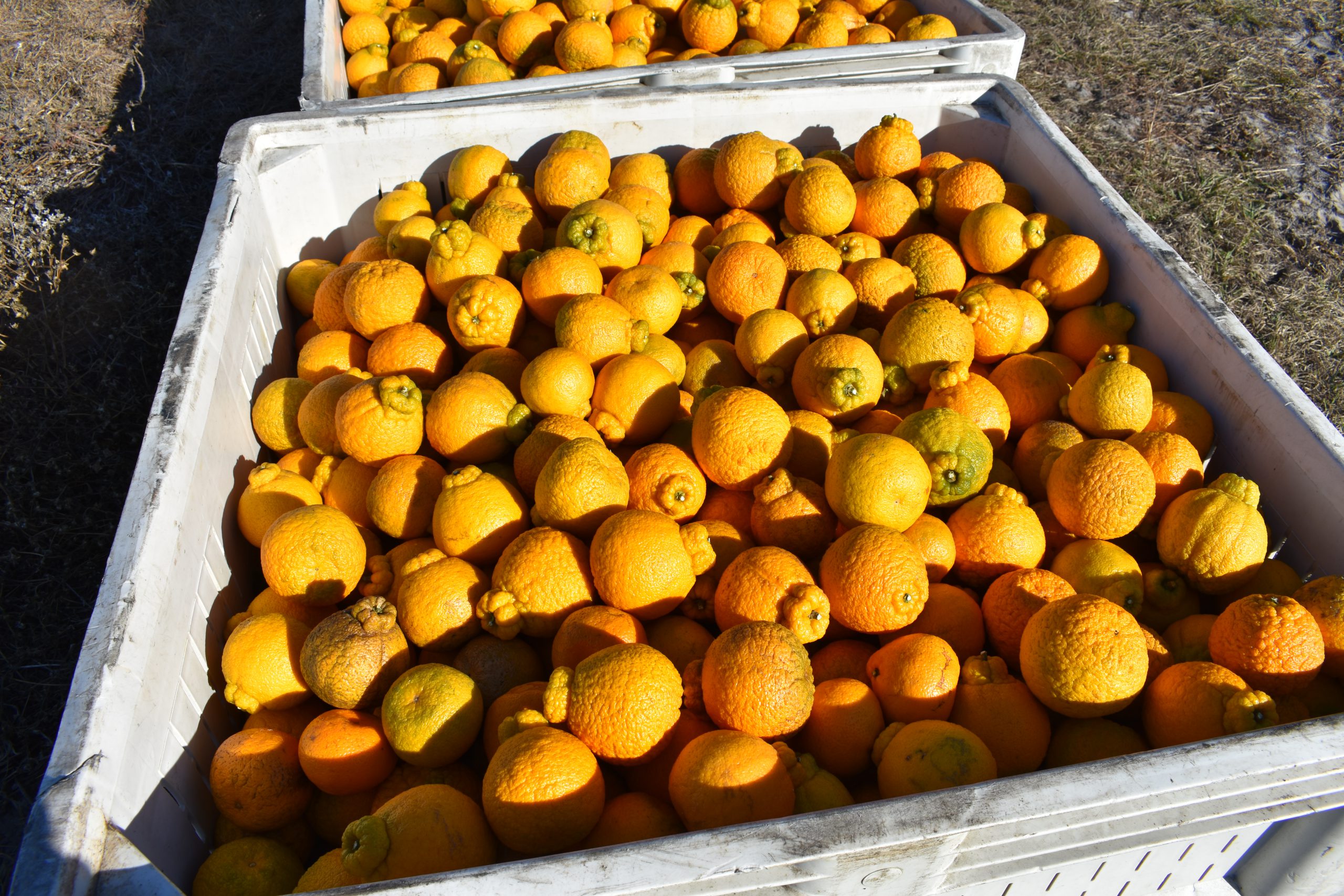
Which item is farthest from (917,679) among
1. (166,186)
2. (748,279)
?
(166,186)

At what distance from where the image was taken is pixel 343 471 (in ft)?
9.16

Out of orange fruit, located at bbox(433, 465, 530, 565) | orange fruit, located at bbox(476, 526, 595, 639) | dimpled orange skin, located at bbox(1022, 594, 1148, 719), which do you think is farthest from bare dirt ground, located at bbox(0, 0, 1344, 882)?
dimpled orange skin, located at bbox(1022, 594, 1148, 719)

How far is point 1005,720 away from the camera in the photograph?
2109 mm

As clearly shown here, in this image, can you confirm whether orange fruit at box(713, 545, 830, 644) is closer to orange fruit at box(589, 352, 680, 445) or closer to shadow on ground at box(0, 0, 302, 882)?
orange fruit at box(589, 352, 680, 445)

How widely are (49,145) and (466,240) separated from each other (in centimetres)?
563

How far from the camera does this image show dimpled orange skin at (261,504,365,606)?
241 centimetres

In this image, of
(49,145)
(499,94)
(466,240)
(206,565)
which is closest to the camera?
(206,565)

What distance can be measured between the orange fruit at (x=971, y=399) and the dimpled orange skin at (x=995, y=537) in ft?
0.92

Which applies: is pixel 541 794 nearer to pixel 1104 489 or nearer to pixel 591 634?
pixel 591 634

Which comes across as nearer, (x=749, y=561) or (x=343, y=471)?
(x=749, y=561)

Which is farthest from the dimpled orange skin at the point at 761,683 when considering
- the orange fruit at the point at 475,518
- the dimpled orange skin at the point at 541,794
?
the orange fruit at the point at 475,518

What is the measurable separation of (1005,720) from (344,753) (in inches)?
66.6

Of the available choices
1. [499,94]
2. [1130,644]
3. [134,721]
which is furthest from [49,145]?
[1130,644]

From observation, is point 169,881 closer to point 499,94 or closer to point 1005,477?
point 1005,477
